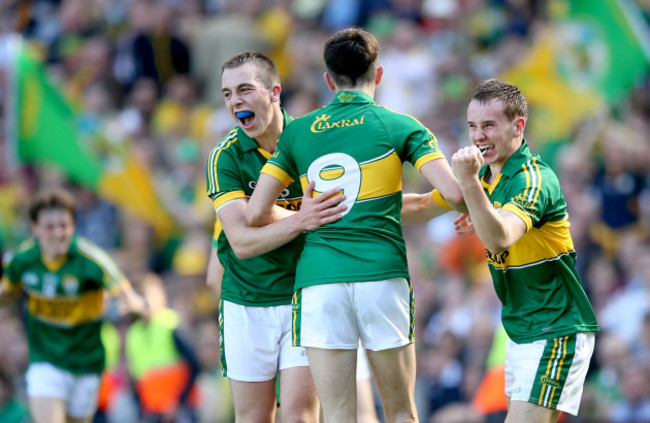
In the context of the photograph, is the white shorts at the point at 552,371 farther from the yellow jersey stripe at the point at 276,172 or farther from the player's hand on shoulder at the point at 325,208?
the yellow jersey stripe at the point at 276,172

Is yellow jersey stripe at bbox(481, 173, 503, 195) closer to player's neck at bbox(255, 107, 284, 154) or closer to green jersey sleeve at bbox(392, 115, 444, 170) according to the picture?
green jersey sleeve at bbox(392, 115, 444, 170)

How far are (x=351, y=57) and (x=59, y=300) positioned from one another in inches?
170

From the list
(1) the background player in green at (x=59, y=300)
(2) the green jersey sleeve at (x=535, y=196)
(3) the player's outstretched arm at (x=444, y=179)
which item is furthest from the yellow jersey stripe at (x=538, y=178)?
(1) the background player in green at (x=59, y=300)

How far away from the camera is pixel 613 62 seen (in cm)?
1295

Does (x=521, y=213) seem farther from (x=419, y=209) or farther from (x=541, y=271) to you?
(x=419, y=209)

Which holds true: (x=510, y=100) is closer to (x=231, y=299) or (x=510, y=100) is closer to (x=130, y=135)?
(x=231, y=299)

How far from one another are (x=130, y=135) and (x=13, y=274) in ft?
22.8

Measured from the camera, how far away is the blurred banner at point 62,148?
45.1 feet

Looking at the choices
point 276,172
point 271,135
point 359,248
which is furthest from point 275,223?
point 271,135

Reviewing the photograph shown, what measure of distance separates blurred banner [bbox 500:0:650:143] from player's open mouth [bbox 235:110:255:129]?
22.5 ft

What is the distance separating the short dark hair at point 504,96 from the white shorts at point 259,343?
1751 mm

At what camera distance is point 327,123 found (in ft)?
19.0

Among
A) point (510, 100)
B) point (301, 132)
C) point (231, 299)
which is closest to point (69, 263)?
point (231, 299)

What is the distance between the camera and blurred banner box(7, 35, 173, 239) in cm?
1374
